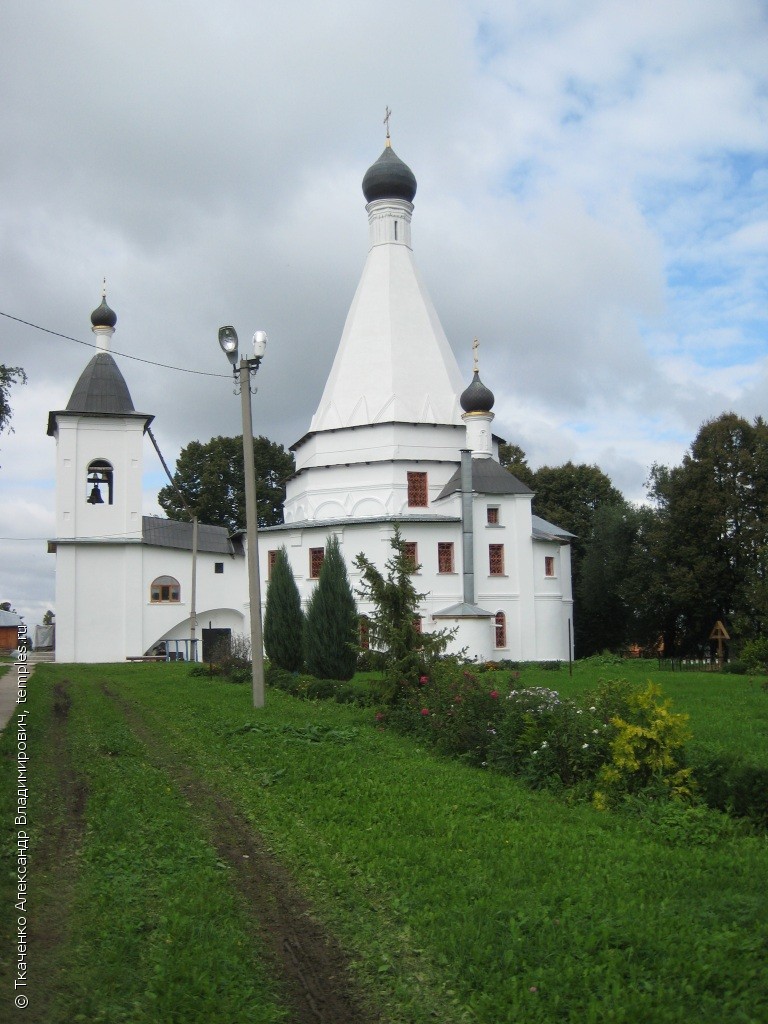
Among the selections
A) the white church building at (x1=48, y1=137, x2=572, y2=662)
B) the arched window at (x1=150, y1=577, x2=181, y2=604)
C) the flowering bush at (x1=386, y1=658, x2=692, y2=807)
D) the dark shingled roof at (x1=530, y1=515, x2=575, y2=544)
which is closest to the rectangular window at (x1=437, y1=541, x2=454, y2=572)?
the white church building at (x1=48, y1=137, x2=572, y2=662)

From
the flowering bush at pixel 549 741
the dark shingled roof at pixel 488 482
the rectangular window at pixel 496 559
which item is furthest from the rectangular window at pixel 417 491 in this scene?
the flowering bush at pixel 549 741

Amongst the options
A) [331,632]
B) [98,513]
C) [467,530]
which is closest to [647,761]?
[331,632]

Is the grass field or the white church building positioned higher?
the white church building

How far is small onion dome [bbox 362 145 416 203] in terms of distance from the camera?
33.9 meters

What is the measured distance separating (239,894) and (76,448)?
29.7 m

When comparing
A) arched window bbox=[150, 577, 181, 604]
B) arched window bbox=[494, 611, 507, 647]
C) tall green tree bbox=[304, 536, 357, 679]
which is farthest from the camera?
arched window bbox=[150, 577, 181, 604]

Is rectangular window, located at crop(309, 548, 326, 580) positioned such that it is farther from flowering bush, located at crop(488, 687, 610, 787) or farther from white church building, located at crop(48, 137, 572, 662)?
flowering bush, located at crop(488, 687, 610, 787)

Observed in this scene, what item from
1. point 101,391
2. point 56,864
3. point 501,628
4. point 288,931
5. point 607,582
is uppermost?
point 101,391

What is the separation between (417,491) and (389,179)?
1191 cm

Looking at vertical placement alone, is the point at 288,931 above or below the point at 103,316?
below

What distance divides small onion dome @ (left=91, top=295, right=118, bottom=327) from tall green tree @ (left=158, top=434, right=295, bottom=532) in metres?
14.9

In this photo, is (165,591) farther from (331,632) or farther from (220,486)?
(220,486)

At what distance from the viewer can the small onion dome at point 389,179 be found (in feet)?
111

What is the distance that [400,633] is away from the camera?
13.7 metres
